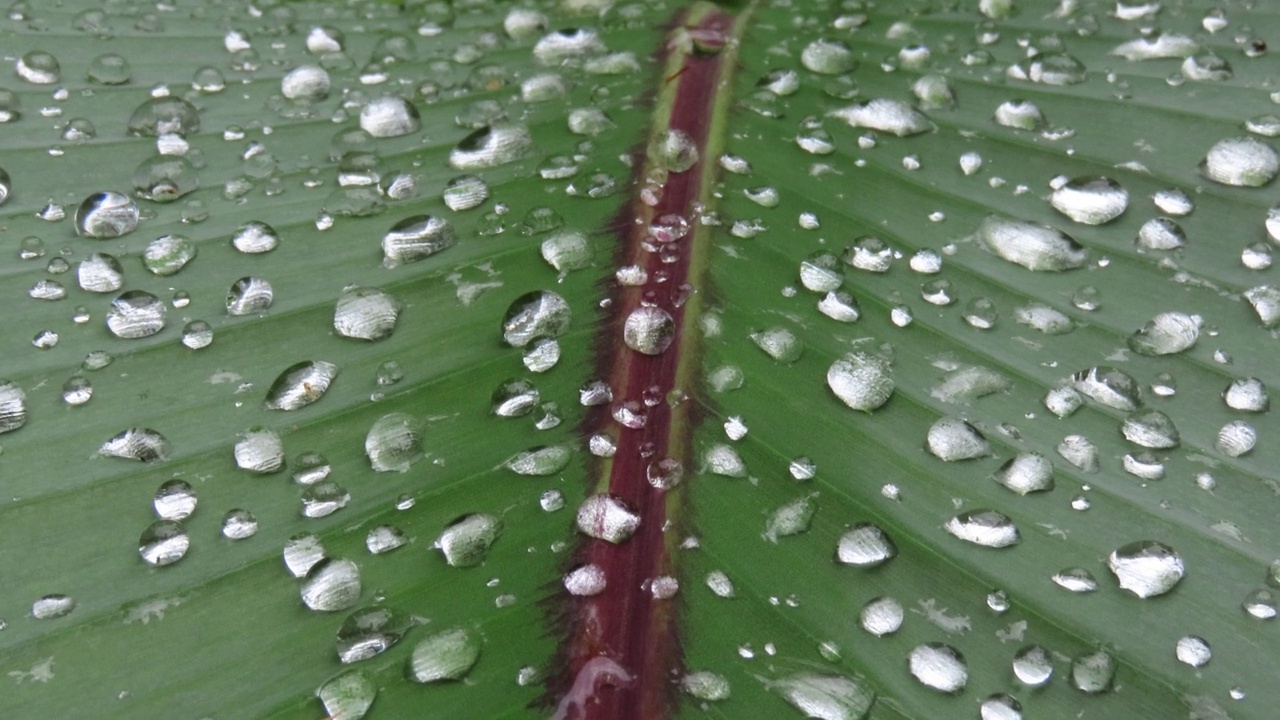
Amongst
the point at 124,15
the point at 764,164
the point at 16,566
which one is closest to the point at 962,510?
the point at 764,164

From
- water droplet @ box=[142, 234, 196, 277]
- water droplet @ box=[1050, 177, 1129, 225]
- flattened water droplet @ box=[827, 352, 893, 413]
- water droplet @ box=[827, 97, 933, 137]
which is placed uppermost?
water droplet @ box=[827, 97, 933, 137]

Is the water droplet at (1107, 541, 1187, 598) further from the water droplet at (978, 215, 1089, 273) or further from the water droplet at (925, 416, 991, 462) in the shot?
the water droplet at (978, 215, 1089, 273)

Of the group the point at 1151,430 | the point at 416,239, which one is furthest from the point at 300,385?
the point at 1151,430

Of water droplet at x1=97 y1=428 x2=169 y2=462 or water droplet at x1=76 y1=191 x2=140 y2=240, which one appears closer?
water droplet at x1=97 y1=428 x2=169 y2=462

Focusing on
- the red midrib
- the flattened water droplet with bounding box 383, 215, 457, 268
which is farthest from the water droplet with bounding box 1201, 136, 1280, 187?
the flattened water droplet with bounding box 383, 215, 457, 268

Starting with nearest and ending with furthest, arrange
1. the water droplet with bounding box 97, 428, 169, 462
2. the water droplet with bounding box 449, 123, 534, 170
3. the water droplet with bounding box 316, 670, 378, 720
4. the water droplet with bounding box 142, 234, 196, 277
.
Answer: the water droplet with bounding box 316, 670, 378, 720 < the water droplet with bounding box 97, 428, 169, 462 < the water droplet with bounding box 142, 234, 196, 277 < the water droplet with bounding box 449, 123, 534, 170

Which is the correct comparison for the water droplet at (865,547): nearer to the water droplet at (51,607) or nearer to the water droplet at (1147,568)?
the water droplet at (1147,568)

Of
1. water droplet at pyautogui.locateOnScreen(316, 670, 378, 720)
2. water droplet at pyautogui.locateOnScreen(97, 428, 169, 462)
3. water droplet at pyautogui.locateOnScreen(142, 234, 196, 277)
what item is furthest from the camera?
water droplet at pyautogui.locateOnScreen(142, 234, 196, 277)
